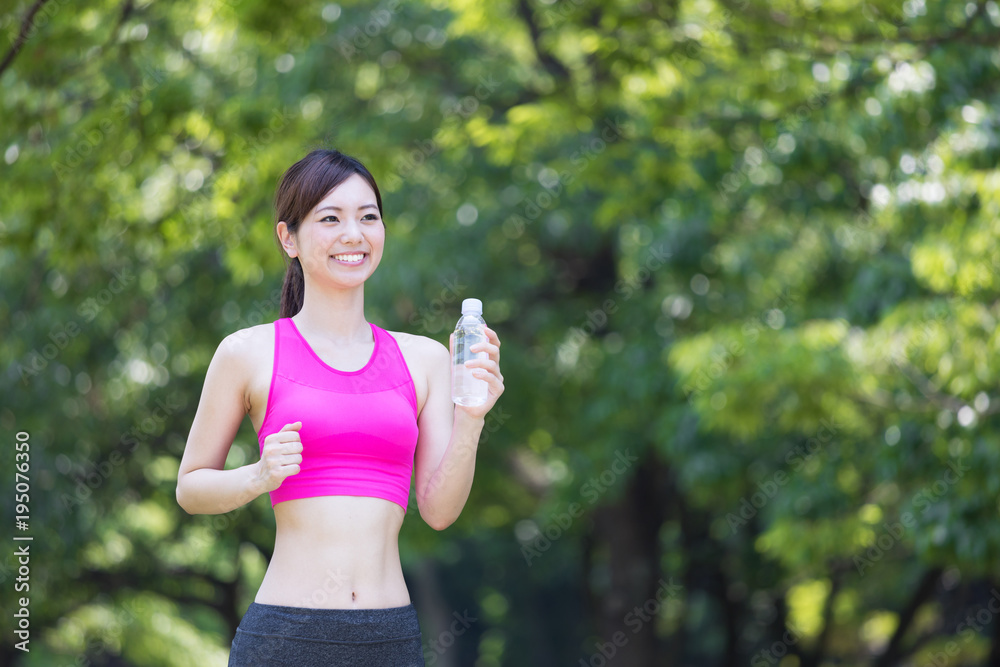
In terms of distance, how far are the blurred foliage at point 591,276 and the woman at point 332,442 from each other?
270 cm

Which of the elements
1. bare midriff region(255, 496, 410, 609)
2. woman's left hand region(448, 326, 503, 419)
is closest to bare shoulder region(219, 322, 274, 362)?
bare midriff region(255, 496, 410, 609)

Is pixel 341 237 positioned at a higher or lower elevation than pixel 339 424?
higher

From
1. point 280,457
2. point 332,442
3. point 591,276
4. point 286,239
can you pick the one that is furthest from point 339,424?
point 591,276

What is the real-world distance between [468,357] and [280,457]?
55cm

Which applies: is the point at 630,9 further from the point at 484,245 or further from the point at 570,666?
the point at 570,666

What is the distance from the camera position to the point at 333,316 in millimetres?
2783

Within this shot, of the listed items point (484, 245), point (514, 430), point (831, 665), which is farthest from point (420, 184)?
point (831, 665)

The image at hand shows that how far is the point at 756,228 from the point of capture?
11.7 meters

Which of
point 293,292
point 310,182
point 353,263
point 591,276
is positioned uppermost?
point 310,182

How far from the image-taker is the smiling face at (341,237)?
108 inches

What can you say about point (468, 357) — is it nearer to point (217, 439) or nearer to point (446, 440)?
point (446, 440)

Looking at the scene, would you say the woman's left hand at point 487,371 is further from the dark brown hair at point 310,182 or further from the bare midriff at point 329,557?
the dark brown hair at point 310,182

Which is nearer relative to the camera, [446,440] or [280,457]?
[280,457]

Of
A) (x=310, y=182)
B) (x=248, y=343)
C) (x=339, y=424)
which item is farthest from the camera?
(x=310, y=182)
